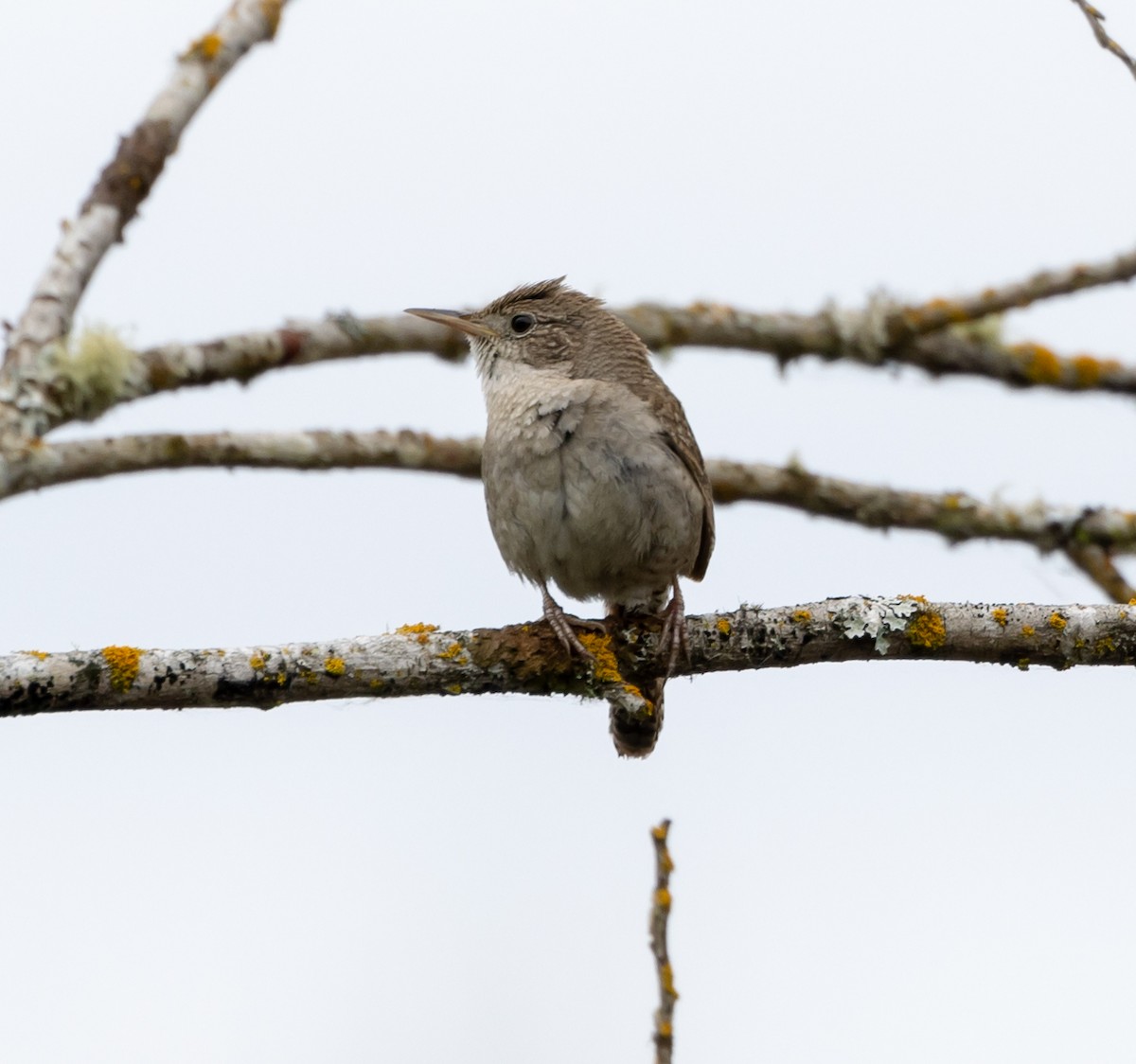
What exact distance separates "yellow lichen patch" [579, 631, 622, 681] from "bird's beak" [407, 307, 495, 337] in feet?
6.58

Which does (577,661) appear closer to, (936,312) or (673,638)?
(673,638)

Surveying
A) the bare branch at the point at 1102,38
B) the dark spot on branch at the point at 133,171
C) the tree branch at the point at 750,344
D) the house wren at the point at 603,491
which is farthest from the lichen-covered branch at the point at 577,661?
the dark spot on branch at the point at 133,171

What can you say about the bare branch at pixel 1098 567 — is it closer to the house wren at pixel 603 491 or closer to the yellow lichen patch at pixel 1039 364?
the yellow lichen patch at pixel 1039 364

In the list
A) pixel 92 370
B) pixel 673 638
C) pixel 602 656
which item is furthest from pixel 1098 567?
pixel 92 370

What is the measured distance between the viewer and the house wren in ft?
16.5

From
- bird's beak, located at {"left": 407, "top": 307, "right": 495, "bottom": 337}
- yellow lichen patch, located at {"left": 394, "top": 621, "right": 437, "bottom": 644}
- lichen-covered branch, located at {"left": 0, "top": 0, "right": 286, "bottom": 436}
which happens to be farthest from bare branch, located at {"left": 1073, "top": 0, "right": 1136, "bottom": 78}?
lichen-covered branch, located at {"left": 0, "top": 0, "right": 286, "bottom": 436}

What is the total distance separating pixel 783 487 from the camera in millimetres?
6695

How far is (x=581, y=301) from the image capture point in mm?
6262

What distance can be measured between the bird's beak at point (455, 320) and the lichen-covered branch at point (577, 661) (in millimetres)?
1976

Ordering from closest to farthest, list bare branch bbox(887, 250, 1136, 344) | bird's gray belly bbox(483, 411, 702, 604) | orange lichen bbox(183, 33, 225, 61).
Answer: bird's gray belly bbox(483, 411, 702, 604) < orange lichen bbox(183, 33, 225, 61) < bare branch bbox(887, 250, 1136, 344)

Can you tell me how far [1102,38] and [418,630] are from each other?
2.16 meters

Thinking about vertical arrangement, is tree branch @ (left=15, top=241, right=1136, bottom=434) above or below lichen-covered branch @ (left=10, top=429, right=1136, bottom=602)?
above

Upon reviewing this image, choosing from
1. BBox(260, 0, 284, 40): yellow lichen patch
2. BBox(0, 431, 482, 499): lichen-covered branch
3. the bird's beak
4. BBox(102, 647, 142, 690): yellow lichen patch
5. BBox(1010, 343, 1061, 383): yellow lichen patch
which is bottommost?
BBox(102, 647, 142, 690): yellow lichen patch

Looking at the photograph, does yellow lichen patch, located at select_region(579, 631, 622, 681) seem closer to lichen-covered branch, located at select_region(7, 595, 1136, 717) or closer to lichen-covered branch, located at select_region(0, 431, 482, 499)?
lichen-covered branch, located at select_region(7, 595, 1136, 717)
